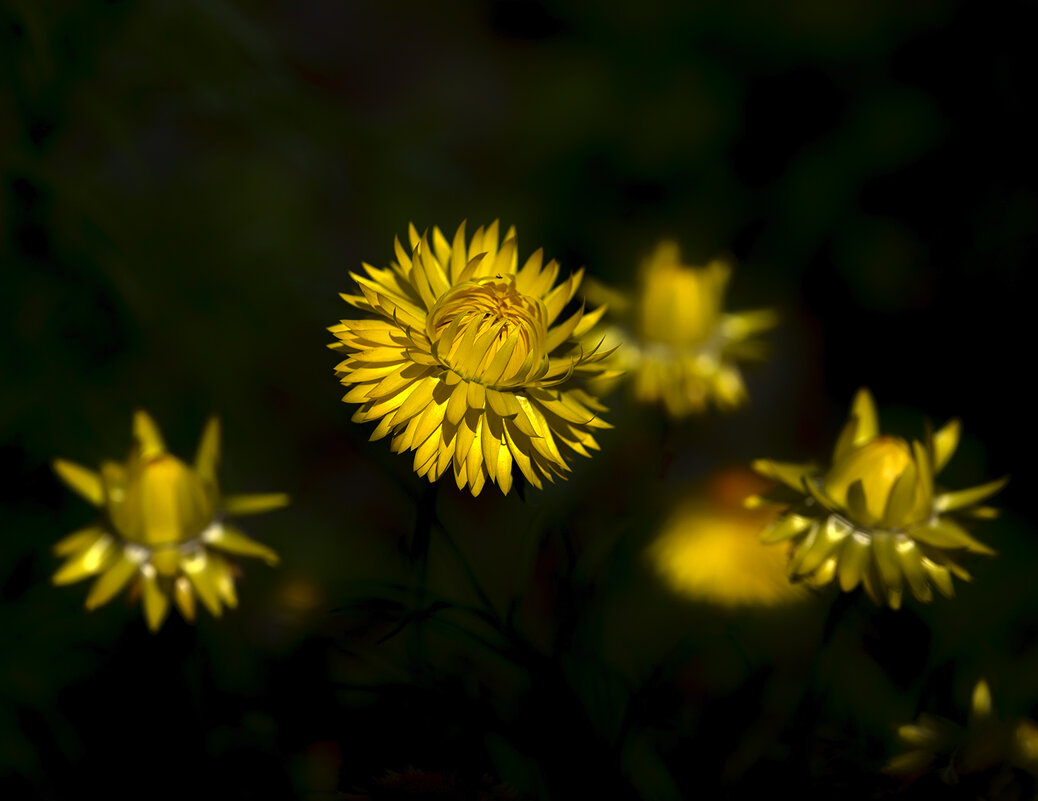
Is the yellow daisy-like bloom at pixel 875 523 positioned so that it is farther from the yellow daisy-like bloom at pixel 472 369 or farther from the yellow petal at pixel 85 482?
the yellow petal at pixel 85 482

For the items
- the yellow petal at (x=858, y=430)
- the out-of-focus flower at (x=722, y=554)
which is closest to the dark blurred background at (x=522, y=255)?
the out-of-focus flower at (x=722, y=554)

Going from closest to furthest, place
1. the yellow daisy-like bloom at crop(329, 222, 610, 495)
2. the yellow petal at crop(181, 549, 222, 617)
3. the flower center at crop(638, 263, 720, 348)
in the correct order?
the yellow daisy-like bloom at crop(329, 222, 610, 495) < the yellow petal at crop(181, 549, 222, 617) < the flower center at crop(638, 263, 720, 348)

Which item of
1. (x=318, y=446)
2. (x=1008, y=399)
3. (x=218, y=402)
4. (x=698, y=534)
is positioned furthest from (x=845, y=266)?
(x=218, y=402)

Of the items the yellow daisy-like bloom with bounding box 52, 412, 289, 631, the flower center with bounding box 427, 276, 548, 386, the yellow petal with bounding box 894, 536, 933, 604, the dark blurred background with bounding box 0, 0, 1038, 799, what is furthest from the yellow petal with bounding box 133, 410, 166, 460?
the yellow petal with bounding box 894, 536, 933, 604

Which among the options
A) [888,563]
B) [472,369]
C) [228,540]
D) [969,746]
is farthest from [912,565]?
[228,540]

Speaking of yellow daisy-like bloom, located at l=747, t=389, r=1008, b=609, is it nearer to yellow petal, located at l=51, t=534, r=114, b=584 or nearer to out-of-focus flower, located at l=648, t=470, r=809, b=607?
out-of-focus flower, located at l=648, t=470, r=809, b=607

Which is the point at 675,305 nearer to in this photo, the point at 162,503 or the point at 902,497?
the point at 902,497
